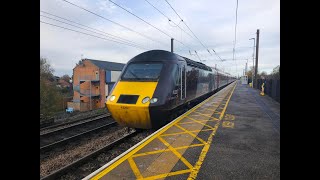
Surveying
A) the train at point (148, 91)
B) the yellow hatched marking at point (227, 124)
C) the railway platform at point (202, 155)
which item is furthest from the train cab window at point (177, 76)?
the yellow hatched marking at point (227, 124)

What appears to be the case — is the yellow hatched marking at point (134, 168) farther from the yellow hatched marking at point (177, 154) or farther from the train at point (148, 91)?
the train at point (148, 91)

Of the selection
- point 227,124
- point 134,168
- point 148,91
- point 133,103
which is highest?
point 148,91

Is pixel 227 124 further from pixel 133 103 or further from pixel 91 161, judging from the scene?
pixel 91 161

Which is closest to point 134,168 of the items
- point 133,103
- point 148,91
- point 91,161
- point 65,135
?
point 91,161

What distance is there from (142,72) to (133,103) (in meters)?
1.63

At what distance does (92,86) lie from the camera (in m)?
43.6

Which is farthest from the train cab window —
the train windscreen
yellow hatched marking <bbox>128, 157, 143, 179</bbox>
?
yellow hatched marking <bbox>128, 157, 143, 179</bbox>

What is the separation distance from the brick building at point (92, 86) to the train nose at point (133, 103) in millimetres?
34892

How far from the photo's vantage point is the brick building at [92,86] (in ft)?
139

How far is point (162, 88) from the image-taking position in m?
7.83

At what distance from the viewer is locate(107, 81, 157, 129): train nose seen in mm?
7386
